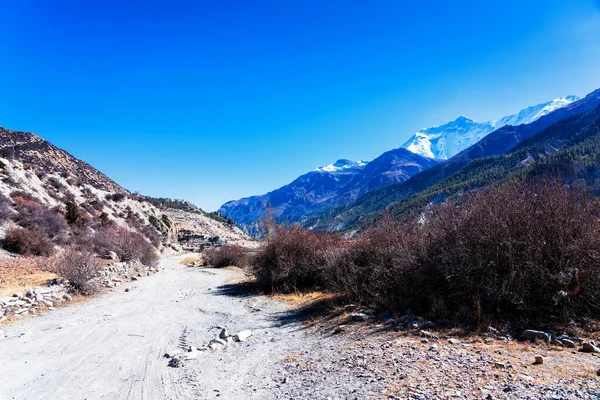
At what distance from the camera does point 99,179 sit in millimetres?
77250

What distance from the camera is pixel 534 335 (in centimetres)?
589

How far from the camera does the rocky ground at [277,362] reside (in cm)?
451

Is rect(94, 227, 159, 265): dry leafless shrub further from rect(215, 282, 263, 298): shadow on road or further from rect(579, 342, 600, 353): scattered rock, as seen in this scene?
rect(579, 342, 600, 353): scattered rock

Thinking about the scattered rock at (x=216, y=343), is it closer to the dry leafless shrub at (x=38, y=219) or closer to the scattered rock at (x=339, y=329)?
the scattered rock at (x=339, y=329)

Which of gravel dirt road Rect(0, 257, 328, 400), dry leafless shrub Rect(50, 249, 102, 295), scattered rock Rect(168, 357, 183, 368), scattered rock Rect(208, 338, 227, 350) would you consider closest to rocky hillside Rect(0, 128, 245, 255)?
dry leafless shrub Rect(50, 249, 102, 295)

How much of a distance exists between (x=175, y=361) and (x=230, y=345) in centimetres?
163

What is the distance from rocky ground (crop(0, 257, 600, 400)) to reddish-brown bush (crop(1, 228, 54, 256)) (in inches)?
565

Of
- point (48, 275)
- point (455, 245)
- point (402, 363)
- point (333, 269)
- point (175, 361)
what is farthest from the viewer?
point (48, 275)

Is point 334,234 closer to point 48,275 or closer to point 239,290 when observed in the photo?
point 239,290

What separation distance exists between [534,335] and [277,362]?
488 cm

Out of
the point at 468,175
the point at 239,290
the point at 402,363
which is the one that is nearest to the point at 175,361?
the point at 402,363

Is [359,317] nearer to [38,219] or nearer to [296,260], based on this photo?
[296,260]

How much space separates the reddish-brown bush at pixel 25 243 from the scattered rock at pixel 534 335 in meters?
26.7

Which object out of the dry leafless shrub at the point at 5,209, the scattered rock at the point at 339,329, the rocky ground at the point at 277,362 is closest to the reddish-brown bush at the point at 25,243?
the dry leafless shrub at the point at 5,209
